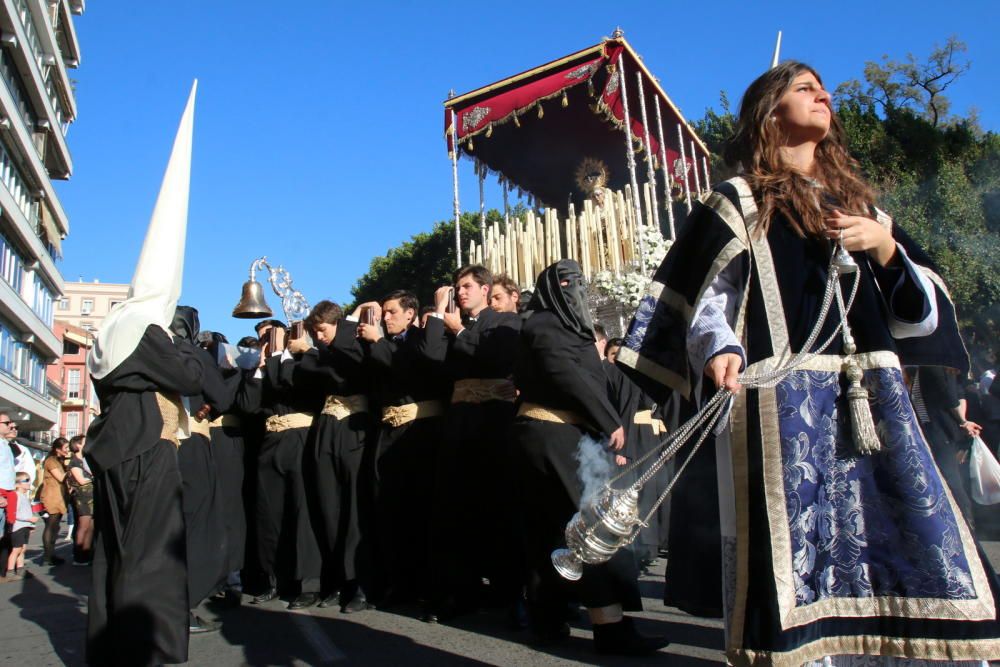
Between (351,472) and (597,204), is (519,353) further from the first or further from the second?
(597,204)

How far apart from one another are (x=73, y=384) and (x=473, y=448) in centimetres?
8006

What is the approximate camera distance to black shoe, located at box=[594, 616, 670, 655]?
152 inches

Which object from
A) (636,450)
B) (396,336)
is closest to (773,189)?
(396,336)

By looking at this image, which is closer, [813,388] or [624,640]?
[813,388]

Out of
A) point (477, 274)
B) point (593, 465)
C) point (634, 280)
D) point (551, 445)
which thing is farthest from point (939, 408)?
point (634, 280)

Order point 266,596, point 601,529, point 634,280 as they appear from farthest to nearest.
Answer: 1. point 634,280
2. point 266,596
3. point 601,529

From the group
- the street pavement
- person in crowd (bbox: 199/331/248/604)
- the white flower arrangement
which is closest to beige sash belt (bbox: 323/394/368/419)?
person in crowd (bbox: 199/331/248/604)

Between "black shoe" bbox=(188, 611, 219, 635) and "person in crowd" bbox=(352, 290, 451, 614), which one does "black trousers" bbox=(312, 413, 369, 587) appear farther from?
"black shoe" bbox=(188, 611, 219, 635)

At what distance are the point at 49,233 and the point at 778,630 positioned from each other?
43.2m

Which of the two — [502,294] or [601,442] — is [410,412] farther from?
[601,442]

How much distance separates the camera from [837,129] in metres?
2.92

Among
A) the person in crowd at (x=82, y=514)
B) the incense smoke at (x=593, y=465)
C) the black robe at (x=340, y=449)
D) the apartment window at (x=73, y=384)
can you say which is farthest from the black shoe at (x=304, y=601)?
the apartment window at (x=73, y=384)

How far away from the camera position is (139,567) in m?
3.84

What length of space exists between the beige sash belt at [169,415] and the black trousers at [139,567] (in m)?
0.12
